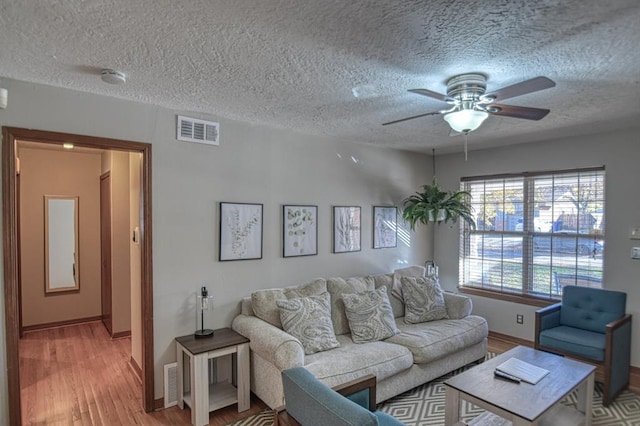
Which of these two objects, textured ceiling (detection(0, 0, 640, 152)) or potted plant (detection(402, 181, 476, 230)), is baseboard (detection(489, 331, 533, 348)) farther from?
textured ceiling (detection(0, 0, 640, 152))

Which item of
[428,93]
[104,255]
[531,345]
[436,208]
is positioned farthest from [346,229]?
[104,255]

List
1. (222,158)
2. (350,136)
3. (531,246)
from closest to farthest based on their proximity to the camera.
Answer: (222,158)
(350,136)
(531,246)

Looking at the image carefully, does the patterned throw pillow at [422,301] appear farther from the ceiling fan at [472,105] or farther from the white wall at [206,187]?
the ceiling fan at [472,105]

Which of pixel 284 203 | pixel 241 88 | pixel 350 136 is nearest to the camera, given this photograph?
pixel 241 88

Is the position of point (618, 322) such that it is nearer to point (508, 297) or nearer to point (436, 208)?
point (508, 297)

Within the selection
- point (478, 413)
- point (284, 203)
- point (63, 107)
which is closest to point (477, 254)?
point (478, 413)

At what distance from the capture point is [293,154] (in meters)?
3.90

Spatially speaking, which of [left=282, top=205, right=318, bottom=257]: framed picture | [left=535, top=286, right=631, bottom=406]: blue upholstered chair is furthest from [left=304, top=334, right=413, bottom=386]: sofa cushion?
[left=535, top=286, right=631, bottom=406]: blue upholstered chair

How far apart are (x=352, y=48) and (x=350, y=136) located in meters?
2.19

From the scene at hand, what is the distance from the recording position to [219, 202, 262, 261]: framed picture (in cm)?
337

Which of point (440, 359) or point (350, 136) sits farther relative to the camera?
point (350, 136)

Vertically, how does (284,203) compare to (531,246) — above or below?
above

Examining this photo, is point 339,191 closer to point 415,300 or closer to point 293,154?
point 293,154

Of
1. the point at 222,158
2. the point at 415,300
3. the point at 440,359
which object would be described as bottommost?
the point at 440,359
